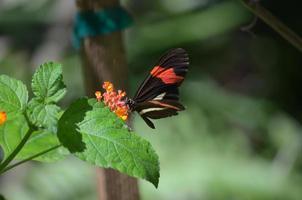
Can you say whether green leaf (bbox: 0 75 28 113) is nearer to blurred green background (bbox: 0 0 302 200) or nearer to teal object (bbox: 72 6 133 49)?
teal object (bbox: 72 6 133 49)

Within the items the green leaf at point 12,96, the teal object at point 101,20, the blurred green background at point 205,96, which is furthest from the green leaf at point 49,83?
the blurred green background at point 205,96

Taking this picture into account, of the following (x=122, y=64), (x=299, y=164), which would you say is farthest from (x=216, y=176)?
(x=122, y=64)

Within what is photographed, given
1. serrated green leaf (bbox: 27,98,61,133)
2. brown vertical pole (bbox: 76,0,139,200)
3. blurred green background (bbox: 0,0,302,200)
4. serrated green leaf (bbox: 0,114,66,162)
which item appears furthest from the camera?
blurred green background (bbox: 0,0,302,200)

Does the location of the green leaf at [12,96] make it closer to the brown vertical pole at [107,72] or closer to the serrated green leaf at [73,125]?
the serrated green leaf at [73,125]

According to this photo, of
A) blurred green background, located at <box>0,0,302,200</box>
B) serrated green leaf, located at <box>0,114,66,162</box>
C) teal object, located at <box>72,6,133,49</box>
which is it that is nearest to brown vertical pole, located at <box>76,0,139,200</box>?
teal object, located at <box>72,6,133,49</box>

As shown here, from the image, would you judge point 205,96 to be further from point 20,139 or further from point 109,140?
point 109,140

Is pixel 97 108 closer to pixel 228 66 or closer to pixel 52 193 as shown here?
pixel 52 193

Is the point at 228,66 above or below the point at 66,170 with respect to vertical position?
above
